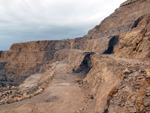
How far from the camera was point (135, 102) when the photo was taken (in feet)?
14.9

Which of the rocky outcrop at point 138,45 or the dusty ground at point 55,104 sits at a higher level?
the rocky outcrop at point 138,45

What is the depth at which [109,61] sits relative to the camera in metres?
10.7

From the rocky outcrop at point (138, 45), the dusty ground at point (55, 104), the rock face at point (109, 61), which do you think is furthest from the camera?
the rocky outcrop at point (138, 45)

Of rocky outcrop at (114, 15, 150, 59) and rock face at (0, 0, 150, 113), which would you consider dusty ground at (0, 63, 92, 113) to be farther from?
rocky outcrop at (114, 15, 150, 59)

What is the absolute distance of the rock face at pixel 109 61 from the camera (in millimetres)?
5133

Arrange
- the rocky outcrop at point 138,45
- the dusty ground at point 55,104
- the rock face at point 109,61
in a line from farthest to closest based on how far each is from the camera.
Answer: the rocky outcrop at point 138,45 < the dusty ground at point 55,104 < the rock face at point 109,61

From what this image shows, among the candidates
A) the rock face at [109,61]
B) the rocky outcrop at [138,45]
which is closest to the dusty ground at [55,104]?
the rock face at [109,61]

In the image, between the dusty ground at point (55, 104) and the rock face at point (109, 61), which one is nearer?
the rock face at point (109, 61)

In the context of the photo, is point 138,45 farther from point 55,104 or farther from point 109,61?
point 55,104

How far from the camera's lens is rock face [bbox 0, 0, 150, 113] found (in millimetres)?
5133

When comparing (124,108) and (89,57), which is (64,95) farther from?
(89,57)

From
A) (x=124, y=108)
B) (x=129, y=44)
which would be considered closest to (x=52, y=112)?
(x=124, y=108)

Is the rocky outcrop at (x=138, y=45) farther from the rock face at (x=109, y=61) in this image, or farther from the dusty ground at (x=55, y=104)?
the dusty ground at (x=55, y=104)

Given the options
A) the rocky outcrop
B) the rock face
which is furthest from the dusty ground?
the rocky outcrop
